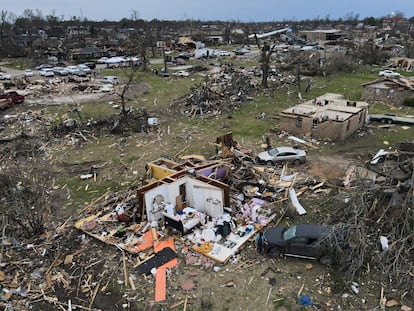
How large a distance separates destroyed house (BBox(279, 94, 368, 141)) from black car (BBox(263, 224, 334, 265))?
11445 millimetres

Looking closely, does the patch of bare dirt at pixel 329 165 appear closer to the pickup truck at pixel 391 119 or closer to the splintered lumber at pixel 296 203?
the splintered lumber at pixel 296 203

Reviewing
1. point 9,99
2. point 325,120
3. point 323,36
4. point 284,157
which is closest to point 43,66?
point 9,99

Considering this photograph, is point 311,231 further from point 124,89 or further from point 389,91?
point 389,91

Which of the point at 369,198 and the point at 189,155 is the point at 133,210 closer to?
the point at 189,155

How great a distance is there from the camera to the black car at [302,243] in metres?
11.6

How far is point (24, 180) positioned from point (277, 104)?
21.3 meters

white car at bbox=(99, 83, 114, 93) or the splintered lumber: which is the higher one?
white car at bbox=(99, 83, 114, 93)

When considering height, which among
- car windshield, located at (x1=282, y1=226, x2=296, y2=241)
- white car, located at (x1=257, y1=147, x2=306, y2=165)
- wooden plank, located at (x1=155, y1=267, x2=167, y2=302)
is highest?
white car, located at (x1=257, y1=147, x2=306, y2=165)

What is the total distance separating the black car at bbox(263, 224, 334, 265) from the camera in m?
11.6

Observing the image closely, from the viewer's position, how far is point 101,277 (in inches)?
457

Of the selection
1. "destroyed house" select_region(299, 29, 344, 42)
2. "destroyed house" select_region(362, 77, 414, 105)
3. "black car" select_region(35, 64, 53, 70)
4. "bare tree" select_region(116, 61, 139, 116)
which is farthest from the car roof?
"destroyed house" select_region(299, 29, 344, 42)

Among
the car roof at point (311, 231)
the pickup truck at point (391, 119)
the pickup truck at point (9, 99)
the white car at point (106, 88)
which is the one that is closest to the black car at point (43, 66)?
the white car at point (106, 88)

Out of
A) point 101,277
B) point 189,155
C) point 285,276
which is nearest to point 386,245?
point 285,276

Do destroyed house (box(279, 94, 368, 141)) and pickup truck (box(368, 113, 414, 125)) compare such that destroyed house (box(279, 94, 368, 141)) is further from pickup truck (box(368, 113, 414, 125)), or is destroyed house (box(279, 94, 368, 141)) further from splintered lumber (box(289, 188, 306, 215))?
splintered lumber (box(289, 188, 306, 215))
